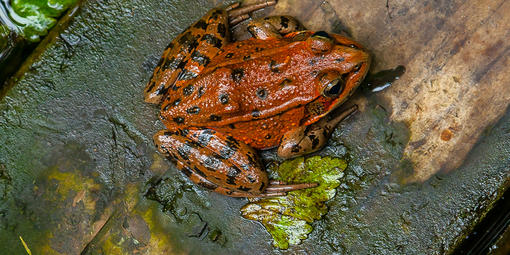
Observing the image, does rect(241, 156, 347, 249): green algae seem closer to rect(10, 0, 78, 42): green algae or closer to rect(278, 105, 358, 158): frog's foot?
rect(278, 105, 358, 158): frog's foot

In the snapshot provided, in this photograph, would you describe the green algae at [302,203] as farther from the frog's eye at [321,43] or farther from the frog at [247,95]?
the frog's eye at [321,43]

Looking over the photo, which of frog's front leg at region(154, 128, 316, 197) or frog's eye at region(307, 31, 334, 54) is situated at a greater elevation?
frog's eye at region(307, 31, 334, 54)

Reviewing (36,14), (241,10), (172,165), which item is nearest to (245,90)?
(241,10)

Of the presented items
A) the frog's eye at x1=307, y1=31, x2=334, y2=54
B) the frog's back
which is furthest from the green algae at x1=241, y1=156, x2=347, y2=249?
the frog's eye at x1=307, y1=31, x2=334, y2=54

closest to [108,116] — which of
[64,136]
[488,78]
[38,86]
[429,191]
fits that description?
[64,136]

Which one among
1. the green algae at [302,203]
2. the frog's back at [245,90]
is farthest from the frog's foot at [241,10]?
the green algae at [302,203]

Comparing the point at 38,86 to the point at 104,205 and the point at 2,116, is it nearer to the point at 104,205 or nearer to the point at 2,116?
the point at 2,116
